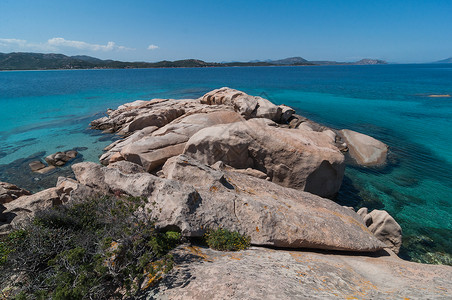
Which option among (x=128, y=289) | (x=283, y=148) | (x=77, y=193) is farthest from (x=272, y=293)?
(x=283, y=148)

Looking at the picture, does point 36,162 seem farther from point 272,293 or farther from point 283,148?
point 272,293

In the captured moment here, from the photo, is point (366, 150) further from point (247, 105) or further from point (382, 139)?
point (247, 105)

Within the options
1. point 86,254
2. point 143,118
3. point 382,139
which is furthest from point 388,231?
point 143,118

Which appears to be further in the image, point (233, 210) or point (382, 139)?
point (382, 139)

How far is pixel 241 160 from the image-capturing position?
1691cm

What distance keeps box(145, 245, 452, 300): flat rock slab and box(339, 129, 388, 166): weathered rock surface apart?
58.0ft

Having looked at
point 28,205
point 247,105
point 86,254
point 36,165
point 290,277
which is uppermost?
point 247,105

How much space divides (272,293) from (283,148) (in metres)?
11.4

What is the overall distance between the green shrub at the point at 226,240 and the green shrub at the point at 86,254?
1259 millimetres

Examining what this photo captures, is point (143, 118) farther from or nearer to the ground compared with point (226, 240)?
farther from the ground

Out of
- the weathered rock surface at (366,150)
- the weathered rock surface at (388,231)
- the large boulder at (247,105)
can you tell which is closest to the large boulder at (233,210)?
the weathered rock surface at (388,231)

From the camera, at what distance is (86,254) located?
20.5 ft

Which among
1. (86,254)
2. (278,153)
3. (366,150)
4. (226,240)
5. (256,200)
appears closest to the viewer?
(86,254)

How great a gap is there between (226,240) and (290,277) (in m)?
2.59
